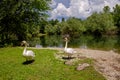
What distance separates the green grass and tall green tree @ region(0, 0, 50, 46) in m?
18.7

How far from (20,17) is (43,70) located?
80.9 feet

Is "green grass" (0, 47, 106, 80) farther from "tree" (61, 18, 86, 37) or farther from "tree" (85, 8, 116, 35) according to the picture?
"tree" (85, 8, 116, 35)

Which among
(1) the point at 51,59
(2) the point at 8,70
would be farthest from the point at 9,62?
(1) the point at 51,59

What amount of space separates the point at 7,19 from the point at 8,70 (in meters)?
23.5

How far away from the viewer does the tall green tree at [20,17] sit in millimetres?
41250

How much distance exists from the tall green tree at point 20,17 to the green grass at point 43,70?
18733 mm

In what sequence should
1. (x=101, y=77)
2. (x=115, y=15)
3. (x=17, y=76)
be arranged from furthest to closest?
(x=115, y=15) < (x=17, y=76) < (x=101, y=77)

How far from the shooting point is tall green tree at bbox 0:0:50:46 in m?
41.2

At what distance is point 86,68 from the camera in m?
19.6

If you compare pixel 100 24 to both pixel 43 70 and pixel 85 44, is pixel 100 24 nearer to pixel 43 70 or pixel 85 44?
pixel 85 44

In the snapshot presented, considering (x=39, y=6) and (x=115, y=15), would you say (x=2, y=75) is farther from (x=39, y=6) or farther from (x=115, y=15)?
(x=115, y=15)

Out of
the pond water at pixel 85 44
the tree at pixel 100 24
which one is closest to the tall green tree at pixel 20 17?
the pond water at pixel 85 44

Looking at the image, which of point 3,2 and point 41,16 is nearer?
point 3,2

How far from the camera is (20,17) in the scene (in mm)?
43094
